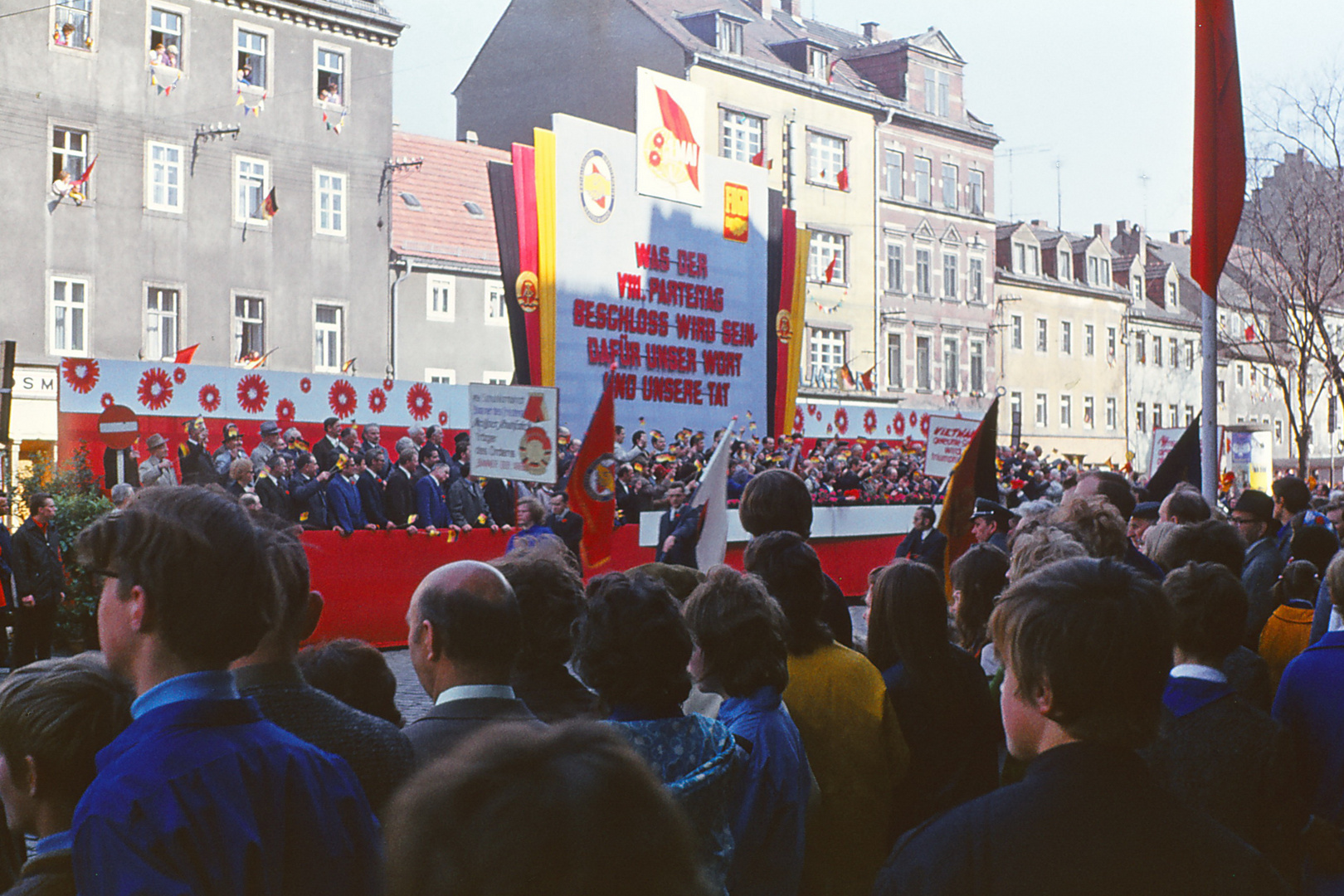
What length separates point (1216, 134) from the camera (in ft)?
32.4

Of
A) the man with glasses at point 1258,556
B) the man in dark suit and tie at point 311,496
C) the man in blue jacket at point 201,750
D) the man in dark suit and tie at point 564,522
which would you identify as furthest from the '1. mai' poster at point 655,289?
the man in blue jacket at point 201,750

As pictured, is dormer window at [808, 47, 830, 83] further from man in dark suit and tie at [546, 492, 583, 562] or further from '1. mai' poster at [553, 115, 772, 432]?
man in dark suit and tie at [546, 492, 583, 562]

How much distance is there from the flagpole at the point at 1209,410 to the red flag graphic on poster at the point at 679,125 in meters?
15.7

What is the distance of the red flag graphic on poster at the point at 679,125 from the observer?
24953 millimetres

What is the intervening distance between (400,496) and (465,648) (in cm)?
1306

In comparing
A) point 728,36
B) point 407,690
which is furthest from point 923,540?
point 728,36

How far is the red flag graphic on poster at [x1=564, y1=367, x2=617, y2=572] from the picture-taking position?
11695 millimetres

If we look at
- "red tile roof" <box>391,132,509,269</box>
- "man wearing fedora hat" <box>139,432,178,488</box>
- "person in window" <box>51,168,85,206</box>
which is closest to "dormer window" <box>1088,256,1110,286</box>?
"red tile roof" <box>391,132,509,269</box>

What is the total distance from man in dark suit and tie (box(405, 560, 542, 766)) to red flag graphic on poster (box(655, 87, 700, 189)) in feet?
73.3

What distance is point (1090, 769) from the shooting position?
2137mm

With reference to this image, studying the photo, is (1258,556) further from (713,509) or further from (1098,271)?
(1098,271)

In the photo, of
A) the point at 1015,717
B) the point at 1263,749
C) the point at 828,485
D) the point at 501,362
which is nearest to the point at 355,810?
the point at 1015,717

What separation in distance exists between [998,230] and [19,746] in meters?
60.9

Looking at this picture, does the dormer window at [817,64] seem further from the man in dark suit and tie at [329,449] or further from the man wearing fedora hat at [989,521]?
the man wearing fedora hat at [989,521]
